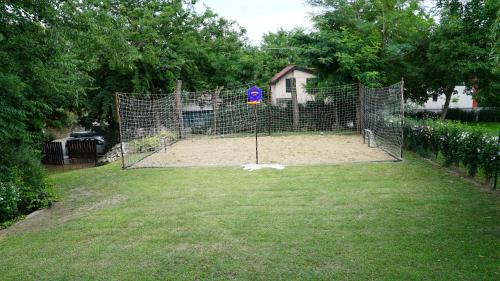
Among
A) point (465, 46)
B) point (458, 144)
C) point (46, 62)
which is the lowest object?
point (458, 144)

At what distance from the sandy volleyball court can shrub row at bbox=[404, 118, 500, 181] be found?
862mm

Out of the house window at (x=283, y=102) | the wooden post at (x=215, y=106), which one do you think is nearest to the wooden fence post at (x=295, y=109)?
the house window at (x=283, y=102)

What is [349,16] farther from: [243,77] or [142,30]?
[142,30]

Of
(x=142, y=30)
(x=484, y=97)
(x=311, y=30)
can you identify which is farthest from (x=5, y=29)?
(x=484, y=97)

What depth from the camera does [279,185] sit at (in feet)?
19.5

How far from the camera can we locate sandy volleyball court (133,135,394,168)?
322 inches

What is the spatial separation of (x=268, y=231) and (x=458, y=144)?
4.29 metres

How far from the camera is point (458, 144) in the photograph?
629cm

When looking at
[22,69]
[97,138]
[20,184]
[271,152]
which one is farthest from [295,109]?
[20,184]

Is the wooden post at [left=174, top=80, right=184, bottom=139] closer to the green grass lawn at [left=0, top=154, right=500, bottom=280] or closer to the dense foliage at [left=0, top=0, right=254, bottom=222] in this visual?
the dense foliage at [left=0, top=0, right=254, bottom=222]

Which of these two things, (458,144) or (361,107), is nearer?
(458,144)

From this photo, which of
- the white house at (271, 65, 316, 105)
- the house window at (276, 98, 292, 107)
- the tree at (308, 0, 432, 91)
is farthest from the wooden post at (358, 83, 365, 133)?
the white house at (271, 65, 316, 105)

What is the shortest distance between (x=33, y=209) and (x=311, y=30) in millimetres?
11876

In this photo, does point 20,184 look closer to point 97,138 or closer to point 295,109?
point 295,109
